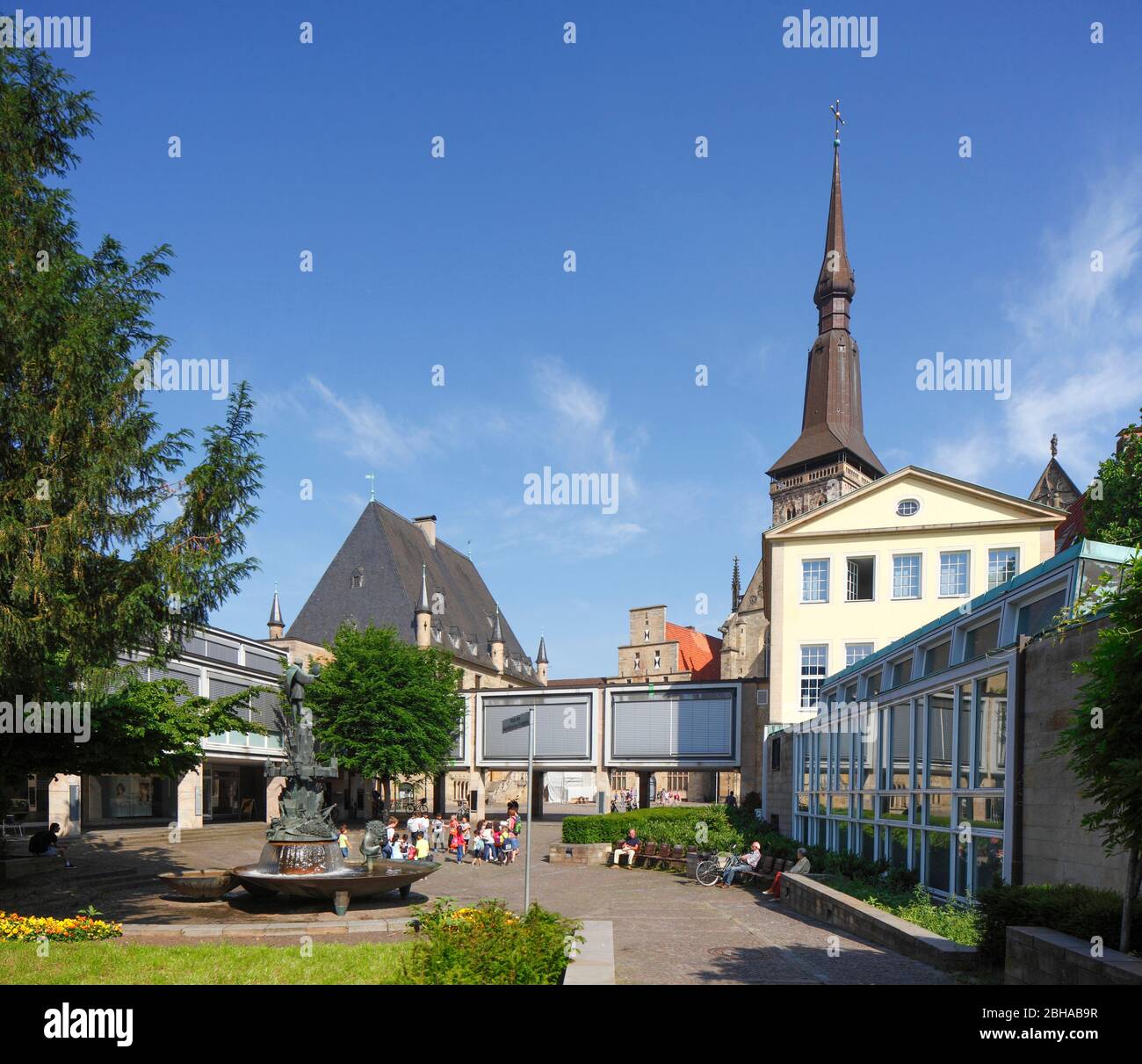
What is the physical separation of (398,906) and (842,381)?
2992 inches

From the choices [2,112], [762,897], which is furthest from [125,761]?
[762,897]

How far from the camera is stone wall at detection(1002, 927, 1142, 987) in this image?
714cm

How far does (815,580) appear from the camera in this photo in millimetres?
35375

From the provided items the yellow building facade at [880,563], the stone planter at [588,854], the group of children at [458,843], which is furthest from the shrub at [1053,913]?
the yellow building facade at [880,563]

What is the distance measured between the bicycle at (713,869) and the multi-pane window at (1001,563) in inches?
577

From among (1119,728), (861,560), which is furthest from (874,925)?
(861,560)

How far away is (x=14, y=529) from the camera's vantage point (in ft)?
38.0

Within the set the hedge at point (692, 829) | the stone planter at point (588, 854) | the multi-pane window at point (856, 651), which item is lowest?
the stone planter at point (588, 854)

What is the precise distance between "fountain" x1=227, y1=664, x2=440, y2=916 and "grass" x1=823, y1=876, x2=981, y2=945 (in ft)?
25.5

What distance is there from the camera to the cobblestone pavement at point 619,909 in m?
11.5

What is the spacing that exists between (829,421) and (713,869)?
2589 inches

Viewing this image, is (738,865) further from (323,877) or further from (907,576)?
(907,576)

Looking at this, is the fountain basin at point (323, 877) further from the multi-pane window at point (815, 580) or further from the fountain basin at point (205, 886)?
the multi-pane window at point (815, 580)

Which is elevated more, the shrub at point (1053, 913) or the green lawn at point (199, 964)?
the shrub at point (1053, 913)
